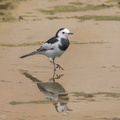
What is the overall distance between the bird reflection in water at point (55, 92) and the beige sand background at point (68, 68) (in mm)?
77

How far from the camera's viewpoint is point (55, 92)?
11.1 metres

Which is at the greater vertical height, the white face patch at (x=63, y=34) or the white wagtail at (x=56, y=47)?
the white face patch at (x=63, y=34)

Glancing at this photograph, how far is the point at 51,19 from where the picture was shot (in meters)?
18.0

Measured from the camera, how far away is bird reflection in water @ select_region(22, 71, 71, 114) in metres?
10.2

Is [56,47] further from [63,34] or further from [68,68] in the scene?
[68,68]

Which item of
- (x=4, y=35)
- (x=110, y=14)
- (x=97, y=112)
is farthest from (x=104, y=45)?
(x=97, y=112)

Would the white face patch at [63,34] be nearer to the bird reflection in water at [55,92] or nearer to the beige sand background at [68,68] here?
the beige sand background at [68,68]

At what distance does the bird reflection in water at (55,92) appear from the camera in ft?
33.3

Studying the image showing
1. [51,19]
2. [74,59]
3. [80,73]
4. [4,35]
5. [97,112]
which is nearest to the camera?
[97,112]

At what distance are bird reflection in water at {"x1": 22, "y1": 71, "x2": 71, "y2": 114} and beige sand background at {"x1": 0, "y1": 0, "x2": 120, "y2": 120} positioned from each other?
8 centimetres

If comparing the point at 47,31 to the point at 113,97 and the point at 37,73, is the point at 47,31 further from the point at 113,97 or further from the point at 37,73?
the point at 113,97

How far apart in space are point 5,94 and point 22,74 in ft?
5.02

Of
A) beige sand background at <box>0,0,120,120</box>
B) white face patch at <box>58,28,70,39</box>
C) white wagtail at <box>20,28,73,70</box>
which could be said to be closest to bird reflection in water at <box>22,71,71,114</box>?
beige sand background at <box>0,0,120,120</box>

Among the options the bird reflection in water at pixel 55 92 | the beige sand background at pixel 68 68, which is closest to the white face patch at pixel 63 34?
the beige sand background at pixel 68 68
